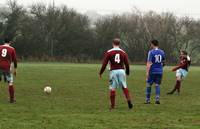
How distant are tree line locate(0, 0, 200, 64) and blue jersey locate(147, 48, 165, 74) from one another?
62141 mm

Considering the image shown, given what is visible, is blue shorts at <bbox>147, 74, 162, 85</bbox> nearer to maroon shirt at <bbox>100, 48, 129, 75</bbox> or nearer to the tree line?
maroon shirt at <bbox>100, 48, 129, 75</bbox>

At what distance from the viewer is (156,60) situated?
15023 millimetres

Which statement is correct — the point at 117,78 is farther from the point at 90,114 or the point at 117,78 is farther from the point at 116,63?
the point at 90,114

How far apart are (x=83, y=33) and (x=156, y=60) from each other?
223 feet

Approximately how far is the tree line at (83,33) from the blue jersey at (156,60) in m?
62.1

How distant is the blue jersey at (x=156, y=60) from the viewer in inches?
590

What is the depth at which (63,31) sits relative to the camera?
81438 millimetres

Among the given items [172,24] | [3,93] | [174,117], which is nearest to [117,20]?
[172,24]

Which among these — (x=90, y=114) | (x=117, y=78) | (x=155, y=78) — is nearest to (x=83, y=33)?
(x=155, y=78)

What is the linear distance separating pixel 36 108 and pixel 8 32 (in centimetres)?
6404

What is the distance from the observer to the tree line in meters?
78.1

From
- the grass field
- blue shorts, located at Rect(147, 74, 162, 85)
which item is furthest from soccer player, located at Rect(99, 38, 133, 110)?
blue shorts, located at Rect(147, 74, 162, 85)

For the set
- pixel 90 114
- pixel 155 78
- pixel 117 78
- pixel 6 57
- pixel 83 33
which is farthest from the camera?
pixel 83 33

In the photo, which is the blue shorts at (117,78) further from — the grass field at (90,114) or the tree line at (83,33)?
the tree line at (83,33)
